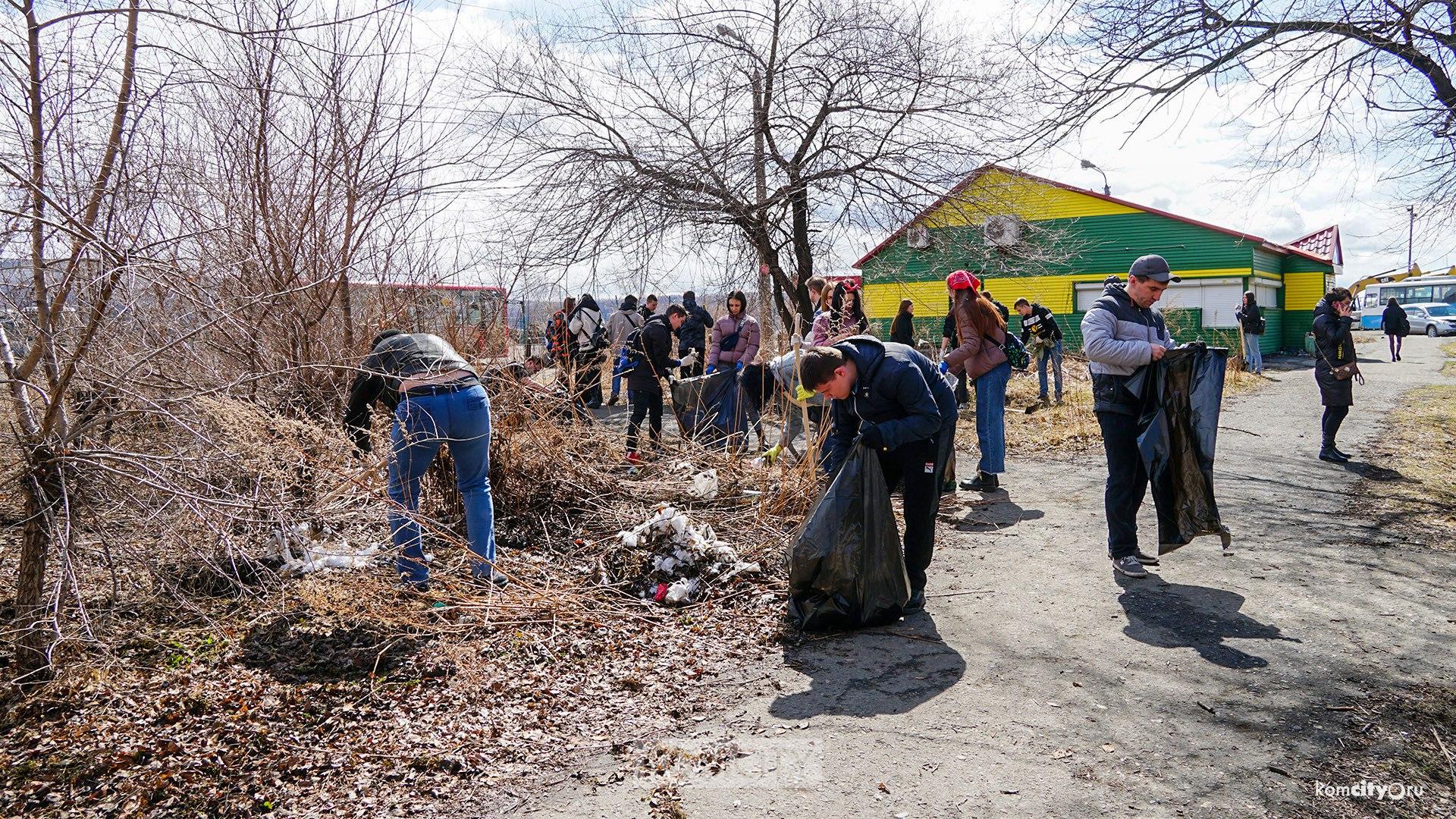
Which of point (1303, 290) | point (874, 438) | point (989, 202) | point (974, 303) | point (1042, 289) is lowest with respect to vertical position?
point (874, 438)

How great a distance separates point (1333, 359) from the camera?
799cm

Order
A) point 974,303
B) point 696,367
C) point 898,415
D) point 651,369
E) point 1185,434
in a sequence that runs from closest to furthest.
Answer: point 898,415 < point 1185,434 < point 974,303 < point 651,369 < point 696,367

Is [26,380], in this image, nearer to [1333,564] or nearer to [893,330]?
[1333,564]

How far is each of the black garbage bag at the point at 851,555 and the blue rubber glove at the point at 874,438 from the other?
0.03 metres

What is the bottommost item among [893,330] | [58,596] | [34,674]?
[34,674]

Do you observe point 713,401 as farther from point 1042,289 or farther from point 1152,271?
point 1042,289

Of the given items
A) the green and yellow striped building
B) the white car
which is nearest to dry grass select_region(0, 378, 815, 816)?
the green and yellow striped building

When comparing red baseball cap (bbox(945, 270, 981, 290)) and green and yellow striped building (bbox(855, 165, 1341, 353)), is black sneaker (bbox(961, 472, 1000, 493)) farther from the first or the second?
green and yellow striped building (bbox(855, 165, 1341, 353))

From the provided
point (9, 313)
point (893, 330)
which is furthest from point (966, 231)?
point (9, 313)

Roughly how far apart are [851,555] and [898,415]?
2.17ft

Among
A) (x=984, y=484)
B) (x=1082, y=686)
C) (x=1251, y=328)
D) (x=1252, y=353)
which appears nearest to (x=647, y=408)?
(x=984, y=484)

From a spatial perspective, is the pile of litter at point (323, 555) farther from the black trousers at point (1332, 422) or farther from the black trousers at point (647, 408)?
the black trousers at point (1332, 422)

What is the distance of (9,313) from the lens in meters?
3.12

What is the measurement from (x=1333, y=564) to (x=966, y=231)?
6.81 metres
